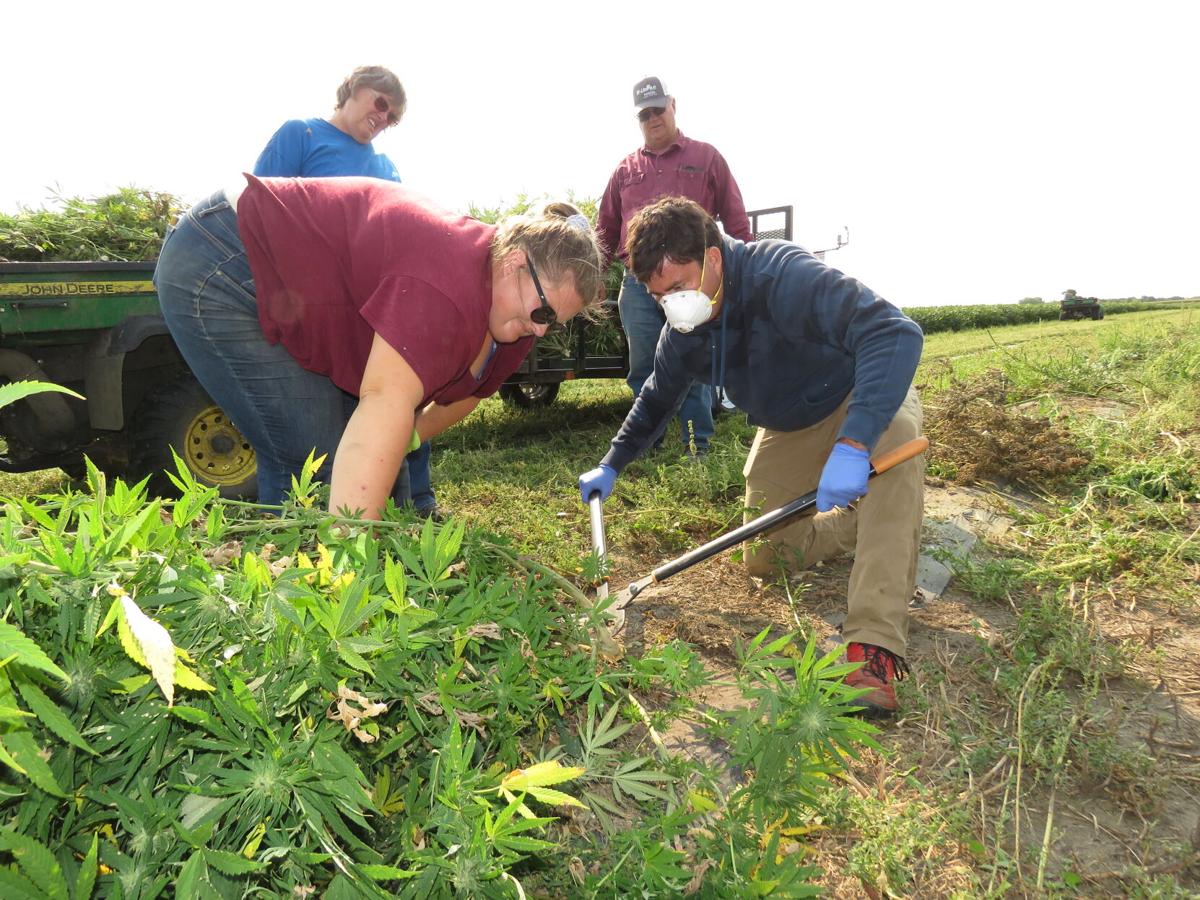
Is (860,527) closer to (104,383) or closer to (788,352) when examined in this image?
(788,352)

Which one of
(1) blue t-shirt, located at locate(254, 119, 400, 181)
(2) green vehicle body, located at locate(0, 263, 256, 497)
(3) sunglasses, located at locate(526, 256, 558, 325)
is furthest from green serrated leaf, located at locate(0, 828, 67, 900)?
(2) green vehicle body, located at locate(0, 263, 256, 497)

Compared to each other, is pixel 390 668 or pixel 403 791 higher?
pixel 390 668

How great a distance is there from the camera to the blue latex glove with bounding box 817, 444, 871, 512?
2.42 meters

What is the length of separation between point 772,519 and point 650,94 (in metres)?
3.41

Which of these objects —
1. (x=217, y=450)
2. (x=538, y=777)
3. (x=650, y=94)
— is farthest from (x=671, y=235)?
(x=217, y=450)

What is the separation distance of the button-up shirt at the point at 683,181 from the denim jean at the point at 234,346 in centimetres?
279

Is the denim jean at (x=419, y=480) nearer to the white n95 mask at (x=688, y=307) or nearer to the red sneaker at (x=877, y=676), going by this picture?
the white n95 mask at (x=688, y=307)

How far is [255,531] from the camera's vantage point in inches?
51.3

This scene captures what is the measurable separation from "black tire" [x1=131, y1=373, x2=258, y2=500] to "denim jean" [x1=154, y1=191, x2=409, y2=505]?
2089mm

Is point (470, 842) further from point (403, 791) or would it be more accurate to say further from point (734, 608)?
point (734, 608)

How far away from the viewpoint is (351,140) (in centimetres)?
368

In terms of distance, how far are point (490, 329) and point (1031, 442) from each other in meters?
3.34

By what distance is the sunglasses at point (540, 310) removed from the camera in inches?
79.4

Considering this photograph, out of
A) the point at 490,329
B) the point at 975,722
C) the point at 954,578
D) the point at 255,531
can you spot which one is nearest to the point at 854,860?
the point at 975,722
